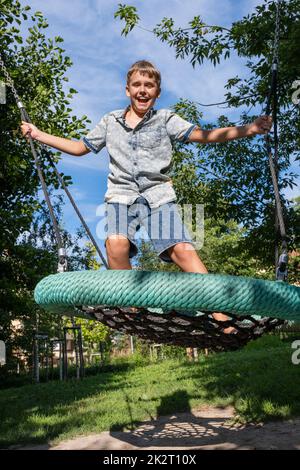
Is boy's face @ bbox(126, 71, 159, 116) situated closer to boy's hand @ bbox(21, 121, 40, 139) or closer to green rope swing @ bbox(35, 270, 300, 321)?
boy's hand @ bbox(21, 121, 40, 139)

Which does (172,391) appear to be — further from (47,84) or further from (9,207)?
(47,84)

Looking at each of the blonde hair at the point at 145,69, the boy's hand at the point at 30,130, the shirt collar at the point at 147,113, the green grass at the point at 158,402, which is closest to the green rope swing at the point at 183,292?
the shirt collar at the point at 147,113

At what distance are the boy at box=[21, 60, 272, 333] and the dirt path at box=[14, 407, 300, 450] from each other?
98.5 inches

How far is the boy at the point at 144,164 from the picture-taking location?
238 centimetres

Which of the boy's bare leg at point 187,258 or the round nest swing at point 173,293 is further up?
the boy's bare leg at point 187,258

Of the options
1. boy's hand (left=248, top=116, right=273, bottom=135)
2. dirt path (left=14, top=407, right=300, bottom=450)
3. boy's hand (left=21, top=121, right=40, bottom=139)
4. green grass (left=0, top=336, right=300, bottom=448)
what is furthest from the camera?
green grass (left=0, top=336, right=300, bottom=448)

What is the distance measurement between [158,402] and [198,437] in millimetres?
2027

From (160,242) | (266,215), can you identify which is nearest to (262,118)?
(160,242)

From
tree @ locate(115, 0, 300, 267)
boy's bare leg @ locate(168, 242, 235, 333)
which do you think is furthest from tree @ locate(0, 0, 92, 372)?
boy's bare leg @ locate(168, 242, 235, 333)

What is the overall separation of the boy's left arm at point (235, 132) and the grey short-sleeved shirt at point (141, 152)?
0.16 ft

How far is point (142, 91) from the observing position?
2582 millimetres

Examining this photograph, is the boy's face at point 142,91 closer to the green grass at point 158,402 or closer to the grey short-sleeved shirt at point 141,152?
the grey short-sleeved shirt at point 141,152

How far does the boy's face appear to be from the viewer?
256 cm

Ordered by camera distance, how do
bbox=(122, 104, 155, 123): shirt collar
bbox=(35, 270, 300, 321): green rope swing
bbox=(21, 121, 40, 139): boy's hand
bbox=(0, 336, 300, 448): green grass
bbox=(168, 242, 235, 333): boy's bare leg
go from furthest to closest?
bbox=(0, 336, 300, 448): green grass < bbox=(21, 121, 40, 139): boy's hand < bbox=(122, 104, 155, 123): shirt collar < bbox=(168, 242, 235, 333): boy's bare leg < bbox=(35, 270, 300, 321): green rope swing
